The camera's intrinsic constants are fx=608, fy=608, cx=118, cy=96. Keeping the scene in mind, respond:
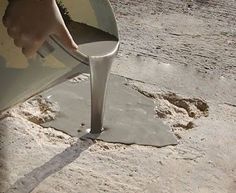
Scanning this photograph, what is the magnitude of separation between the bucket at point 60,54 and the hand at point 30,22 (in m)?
0.05

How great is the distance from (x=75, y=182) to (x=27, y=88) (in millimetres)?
281

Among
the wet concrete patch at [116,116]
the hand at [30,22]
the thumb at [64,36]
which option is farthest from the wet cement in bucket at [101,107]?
the hand at [30,22]

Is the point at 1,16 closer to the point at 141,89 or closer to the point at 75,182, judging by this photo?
the point at 75,182

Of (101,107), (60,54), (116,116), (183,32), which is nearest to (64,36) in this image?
(60,54)

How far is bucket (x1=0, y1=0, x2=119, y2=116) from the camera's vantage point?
4.79 ft

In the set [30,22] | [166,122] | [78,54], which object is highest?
[30,22]

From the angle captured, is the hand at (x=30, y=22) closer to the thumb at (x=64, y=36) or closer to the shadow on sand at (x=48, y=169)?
the thumb at (x=64, y=36)

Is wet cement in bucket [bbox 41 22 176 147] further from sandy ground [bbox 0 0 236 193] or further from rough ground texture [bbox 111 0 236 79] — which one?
rough ground texture [bbox 111 0 236 79]

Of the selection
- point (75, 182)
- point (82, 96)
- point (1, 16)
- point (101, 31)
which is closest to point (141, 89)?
point (82, 96)

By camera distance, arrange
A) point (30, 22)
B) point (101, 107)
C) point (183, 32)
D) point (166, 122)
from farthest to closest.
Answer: point (183, 32)
point (166, 122)
point (101, 107)
point (30, 22)

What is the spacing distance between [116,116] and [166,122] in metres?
0.16

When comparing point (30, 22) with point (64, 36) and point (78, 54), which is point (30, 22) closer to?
point (64, 36)

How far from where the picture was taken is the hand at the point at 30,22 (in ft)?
4.37

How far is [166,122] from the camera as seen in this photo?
1.89 m
